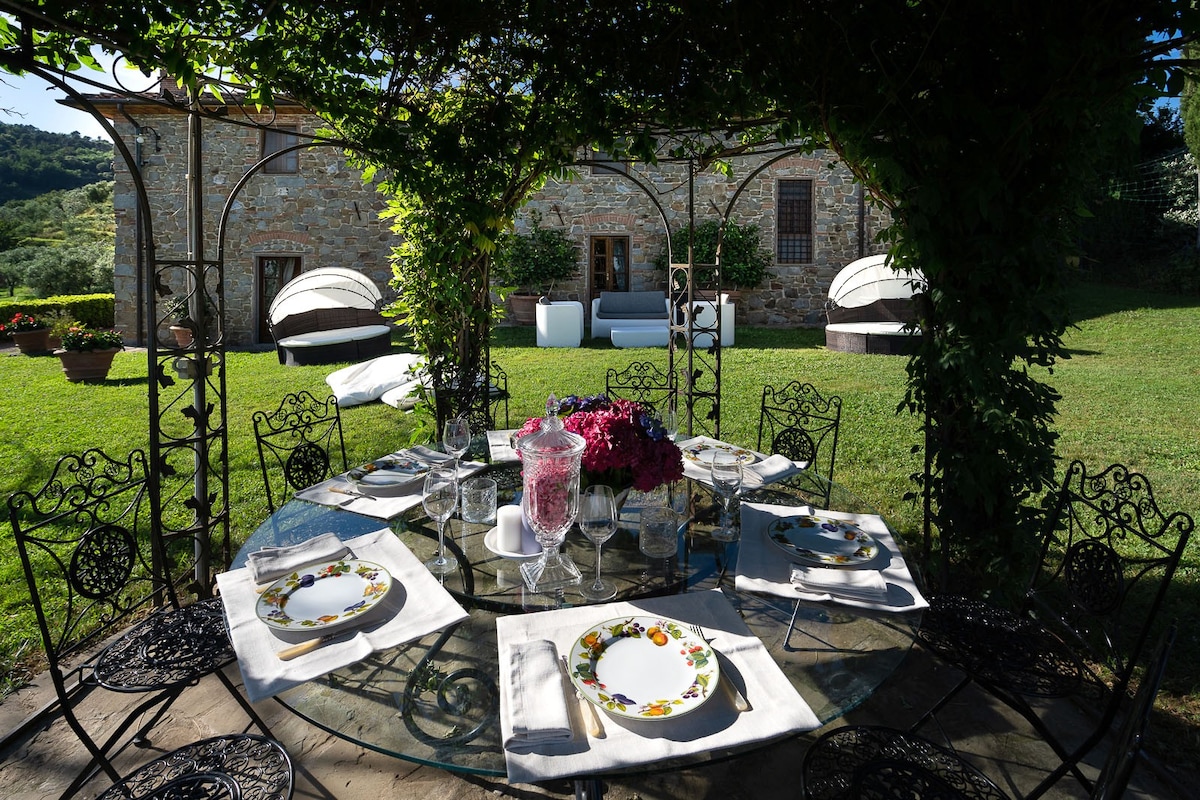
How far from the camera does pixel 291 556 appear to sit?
1923mm

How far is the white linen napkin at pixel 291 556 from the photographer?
6.03 feet

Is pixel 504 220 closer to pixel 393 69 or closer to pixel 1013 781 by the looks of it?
pixel 393 69

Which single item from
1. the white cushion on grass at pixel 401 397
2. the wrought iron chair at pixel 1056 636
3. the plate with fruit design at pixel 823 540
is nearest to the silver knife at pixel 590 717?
the plate with fruit design at pixel 823 540

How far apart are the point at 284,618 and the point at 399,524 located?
70 centimetres

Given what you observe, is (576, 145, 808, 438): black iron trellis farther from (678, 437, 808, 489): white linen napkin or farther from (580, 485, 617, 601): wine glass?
(580, 485, 617, 601): wine glass

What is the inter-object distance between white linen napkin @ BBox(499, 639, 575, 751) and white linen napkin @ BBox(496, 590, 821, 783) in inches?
0.4

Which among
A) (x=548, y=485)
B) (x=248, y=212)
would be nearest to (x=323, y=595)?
(x=548, y=485)

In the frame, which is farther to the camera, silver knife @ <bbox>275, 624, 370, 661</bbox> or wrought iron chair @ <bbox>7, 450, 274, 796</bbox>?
wrought iron chair @ <bbox>7, 450, 274, 796</bbox>

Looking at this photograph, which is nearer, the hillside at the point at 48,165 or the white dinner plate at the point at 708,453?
the white dinner plate at the point at 708,453

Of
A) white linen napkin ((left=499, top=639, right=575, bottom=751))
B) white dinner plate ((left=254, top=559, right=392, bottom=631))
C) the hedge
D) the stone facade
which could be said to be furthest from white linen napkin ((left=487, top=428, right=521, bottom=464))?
the hedge

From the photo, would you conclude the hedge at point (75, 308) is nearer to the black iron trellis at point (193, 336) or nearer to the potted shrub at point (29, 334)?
the potted shrub at point (29, 334)

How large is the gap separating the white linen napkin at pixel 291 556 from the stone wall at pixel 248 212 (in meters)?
11.9

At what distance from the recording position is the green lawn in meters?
4.36

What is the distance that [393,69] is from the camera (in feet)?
10.00
